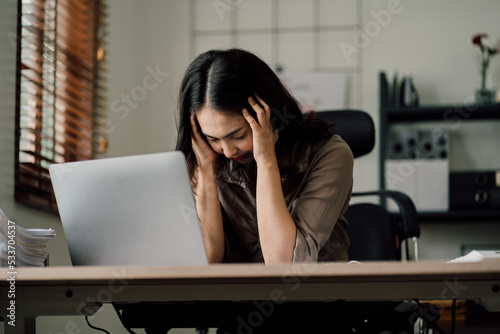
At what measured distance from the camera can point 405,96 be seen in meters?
3.13

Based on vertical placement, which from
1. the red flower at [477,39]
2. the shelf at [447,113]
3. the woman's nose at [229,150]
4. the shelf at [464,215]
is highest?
the red flower at [477,39]

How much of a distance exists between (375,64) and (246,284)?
2540 mm

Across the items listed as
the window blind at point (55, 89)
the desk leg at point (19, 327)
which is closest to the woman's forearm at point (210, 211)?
the desk leg at point (19, 327)

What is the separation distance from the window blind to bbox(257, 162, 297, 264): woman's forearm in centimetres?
100

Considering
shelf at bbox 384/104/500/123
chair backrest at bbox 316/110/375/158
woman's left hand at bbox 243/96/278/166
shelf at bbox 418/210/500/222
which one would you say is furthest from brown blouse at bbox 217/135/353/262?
shelf at bbox 384/104/500/123

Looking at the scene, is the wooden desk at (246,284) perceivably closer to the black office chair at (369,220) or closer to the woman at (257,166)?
the woman at (257,166)

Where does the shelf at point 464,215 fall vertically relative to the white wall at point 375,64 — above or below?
below

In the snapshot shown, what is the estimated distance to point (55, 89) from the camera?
243cm

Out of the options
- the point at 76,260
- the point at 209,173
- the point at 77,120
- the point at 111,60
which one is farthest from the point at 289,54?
the point at 76,260

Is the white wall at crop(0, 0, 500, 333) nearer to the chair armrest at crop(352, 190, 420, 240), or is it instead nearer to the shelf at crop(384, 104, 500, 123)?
the shelf at crop(384, 104, 500, 123)

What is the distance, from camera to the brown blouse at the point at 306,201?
140 cm

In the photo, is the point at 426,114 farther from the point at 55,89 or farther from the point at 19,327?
the point at 19,327

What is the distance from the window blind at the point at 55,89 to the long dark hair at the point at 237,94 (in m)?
0.78

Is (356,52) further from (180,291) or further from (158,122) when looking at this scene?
(180,291)
